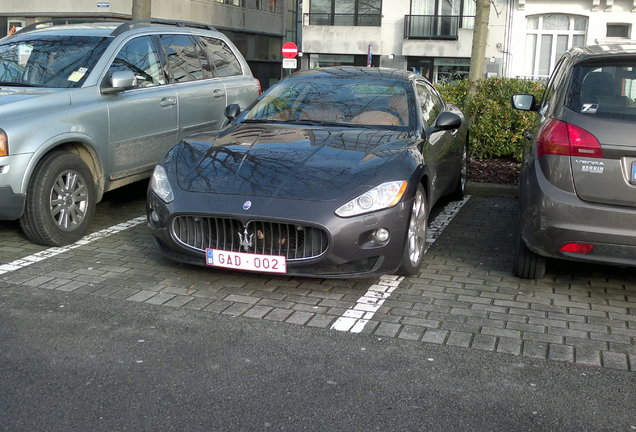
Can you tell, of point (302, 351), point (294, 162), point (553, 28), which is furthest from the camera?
point (553, 28)

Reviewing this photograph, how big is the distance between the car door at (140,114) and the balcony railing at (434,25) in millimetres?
29847

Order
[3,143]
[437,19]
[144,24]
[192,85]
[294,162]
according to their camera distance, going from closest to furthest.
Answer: [294,162] < [3,143] < [144,24] < [192,85] < [437,19]

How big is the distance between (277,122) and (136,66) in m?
1.90

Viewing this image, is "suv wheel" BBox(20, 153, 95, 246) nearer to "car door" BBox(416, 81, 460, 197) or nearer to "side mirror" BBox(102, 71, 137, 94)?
"side mirror" BBox(102, 71, 137, 94)

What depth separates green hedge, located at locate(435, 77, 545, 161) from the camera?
10258 millimetres

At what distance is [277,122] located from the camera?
6.64 m

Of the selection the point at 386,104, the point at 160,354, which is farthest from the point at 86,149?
the point at 160,354

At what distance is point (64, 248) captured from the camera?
6.48 metres

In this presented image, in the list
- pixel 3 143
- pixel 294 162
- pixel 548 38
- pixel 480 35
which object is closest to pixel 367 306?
pixel 294 162

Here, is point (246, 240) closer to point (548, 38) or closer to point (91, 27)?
point (91, 27)

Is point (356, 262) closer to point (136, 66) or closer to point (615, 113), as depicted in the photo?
point (615, 113)

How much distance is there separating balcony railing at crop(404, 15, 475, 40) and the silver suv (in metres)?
28.7

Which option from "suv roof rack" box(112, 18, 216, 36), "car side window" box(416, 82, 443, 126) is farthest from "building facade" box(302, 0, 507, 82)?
"car side window" box(416, 82, 443, 126)

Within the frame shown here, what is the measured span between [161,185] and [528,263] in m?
2.78
